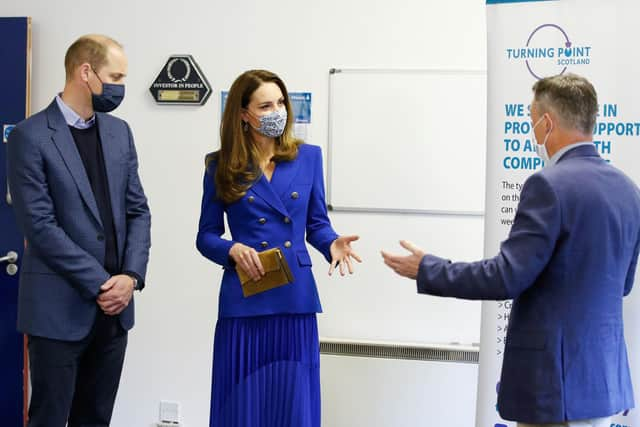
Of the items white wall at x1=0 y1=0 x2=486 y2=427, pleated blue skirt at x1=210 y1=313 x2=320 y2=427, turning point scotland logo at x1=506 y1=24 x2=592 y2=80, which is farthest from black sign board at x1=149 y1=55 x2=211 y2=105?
turning point scotland logo at x1=506 y1=24 x2=592 y2=80

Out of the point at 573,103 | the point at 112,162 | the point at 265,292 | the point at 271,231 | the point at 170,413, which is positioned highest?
the point at 573,103

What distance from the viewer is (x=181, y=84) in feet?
12.3

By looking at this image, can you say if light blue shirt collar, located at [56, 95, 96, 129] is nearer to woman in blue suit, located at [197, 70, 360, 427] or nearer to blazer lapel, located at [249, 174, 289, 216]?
woman in blue suit, located at [197, 70, 360, 427]

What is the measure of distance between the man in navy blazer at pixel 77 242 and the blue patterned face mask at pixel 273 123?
19.7 inches

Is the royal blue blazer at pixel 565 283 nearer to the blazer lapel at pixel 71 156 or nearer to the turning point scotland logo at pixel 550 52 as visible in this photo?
the turning point scotland logo at pixel 550 52

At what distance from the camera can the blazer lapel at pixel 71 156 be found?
2.53m

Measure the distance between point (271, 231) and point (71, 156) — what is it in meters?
0.71

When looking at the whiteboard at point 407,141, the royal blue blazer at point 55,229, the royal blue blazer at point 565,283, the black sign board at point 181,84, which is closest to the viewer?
the royal blue blazer at point 565,283

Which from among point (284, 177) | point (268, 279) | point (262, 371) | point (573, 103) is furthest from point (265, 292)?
point (573, 103)

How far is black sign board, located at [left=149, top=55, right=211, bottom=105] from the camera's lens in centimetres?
372

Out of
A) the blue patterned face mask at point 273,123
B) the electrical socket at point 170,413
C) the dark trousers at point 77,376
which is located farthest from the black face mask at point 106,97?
the electrical socket at point 170,413

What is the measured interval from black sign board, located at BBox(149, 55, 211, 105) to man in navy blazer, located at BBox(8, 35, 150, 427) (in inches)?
40.8

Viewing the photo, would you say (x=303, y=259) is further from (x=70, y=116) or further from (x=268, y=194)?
(x=70, y=116)

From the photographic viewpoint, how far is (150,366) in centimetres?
384
